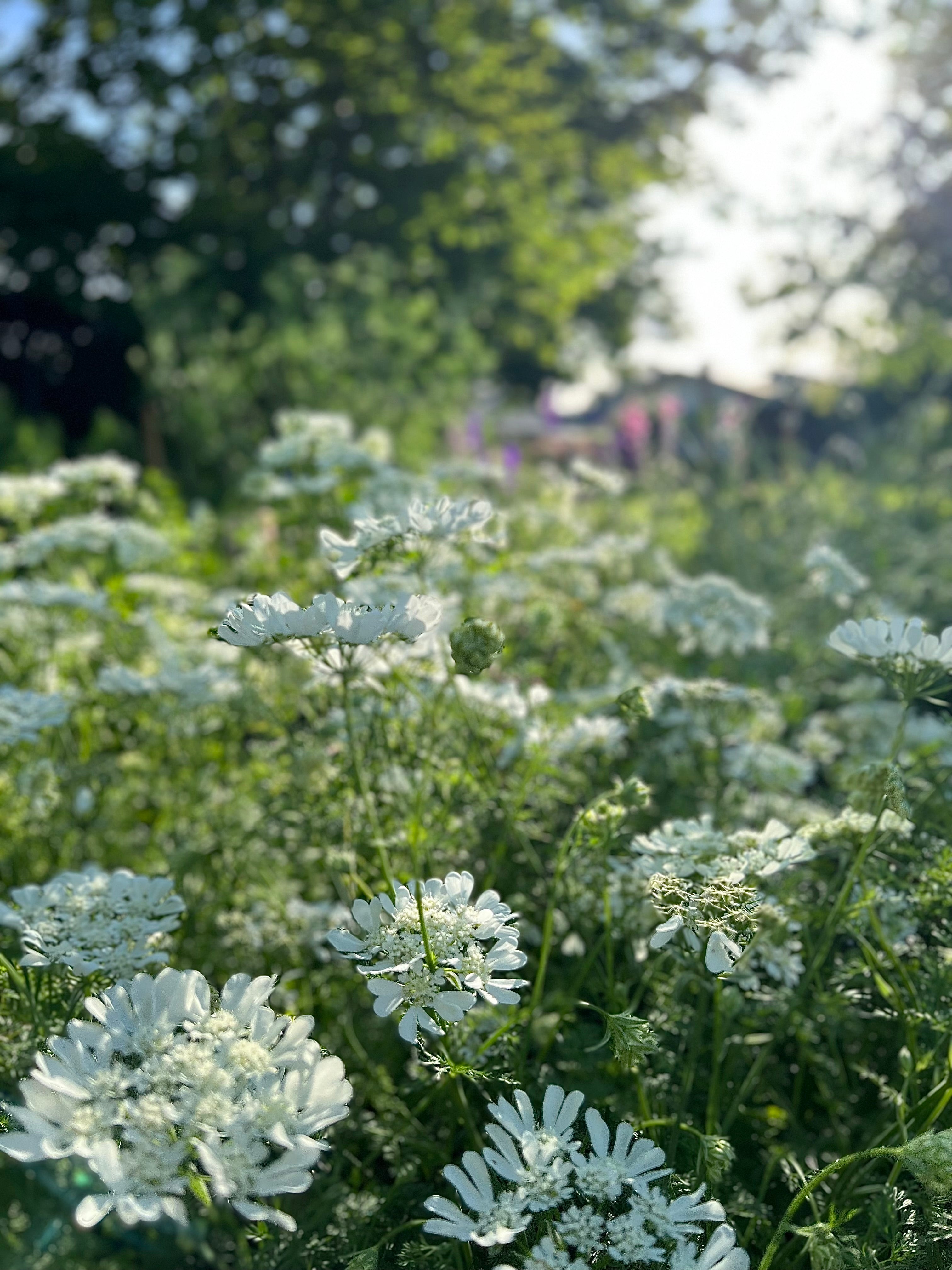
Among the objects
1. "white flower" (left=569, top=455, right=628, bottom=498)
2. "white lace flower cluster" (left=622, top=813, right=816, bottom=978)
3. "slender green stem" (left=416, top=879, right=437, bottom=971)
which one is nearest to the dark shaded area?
"white flower" (left=569, top=455, right=628, bottom=498)

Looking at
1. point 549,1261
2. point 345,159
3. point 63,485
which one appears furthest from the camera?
point 345,159

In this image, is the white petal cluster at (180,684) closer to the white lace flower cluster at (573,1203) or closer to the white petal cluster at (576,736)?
the white petal cluster at (576,736)

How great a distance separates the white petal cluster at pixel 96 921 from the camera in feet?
4.28

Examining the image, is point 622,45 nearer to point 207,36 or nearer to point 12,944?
point 207,36

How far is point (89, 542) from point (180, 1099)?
7.04 feet

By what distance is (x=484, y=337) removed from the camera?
1416 centimetres

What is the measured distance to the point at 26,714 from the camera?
6.81 feet

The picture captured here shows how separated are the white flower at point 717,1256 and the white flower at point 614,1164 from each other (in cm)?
6

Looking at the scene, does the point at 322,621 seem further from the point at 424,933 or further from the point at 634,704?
the point at 634,704

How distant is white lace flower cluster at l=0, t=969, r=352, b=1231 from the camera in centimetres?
90

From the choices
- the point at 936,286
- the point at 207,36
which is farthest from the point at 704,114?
the point at 207,36

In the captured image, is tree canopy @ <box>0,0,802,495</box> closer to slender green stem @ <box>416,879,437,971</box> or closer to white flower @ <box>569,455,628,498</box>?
white flower @ <box>569,455,628,498</box>

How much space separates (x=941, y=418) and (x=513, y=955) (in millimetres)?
8006

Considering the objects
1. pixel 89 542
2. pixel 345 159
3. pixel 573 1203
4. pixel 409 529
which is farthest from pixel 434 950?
pixel 345 159
